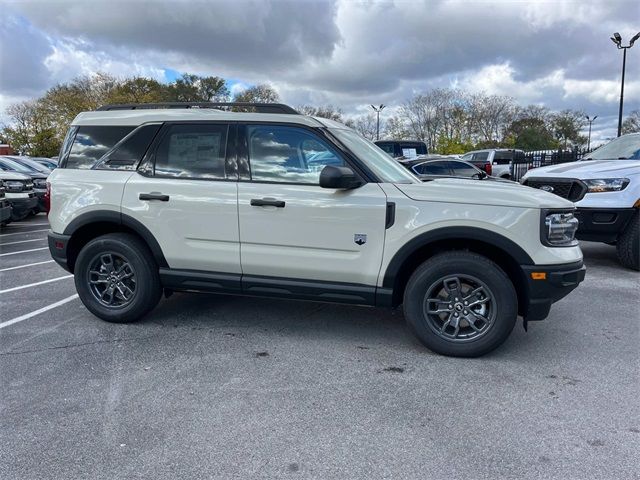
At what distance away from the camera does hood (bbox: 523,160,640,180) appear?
634cm

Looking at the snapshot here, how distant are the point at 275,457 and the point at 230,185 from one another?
2.29 metres

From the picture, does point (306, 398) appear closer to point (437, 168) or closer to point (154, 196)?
point (154, 196)

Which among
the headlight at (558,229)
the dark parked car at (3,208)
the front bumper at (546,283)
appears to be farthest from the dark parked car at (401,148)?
the front bumper at (546,283)

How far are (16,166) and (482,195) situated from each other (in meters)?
14.1

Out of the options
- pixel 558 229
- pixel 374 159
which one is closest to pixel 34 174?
pixel 374 159

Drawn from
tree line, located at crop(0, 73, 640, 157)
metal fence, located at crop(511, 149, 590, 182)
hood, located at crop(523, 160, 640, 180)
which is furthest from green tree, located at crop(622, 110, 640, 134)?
hood, located at crop(523, 160, 640, 180)

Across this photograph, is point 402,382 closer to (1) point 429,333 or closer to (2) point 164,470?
(1) point 429,333

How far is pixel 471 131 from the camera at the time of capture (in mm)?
55469

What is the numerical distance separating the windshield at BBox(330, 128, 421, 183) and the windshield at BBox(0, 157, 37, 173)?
1240 centimetres

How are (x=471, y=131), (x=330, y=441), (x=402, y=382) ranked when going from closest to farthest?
(x=330, y=441) < (x=402, y=382) < (x=471, y=131)

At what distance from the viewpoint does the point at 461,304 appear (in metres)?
3.70

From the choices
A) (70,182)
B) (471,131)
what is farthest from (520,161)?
(471,131)

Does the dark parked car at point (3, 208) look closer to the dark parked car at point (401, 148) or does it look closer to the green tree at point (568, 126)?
the dark parked car at point (401, 148)

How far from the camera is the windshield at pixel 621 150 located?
718 cm
